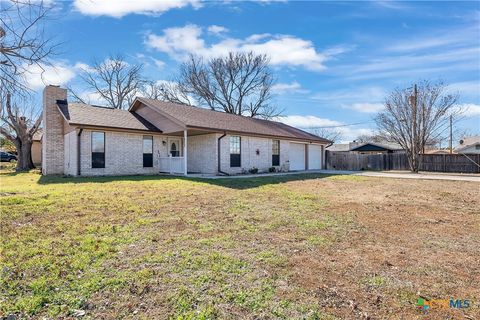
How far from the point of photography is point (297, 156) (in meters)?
23.0

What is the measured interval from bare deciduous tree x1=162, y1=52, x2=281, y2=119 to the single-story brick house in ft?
52.5

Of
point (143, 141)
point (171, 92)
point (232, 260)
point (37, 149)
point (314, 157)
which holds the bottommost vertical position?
point (232, 260)

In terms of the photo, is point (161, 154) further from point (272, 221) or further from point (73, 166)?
point (272, 221)

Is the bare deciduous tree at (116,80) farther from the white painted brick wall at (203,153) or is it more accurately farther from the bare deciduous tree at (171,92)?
the white painted brick wall at (203,153)

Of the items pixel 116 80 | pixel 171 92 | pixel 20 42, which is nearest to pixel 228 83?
pixel 171 92

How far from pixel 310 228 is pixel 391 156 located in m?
23.2

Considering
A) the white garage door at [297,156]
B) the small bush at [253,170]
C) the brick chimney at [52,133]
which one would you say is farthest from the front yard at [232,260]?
the white garage door at [297,156]

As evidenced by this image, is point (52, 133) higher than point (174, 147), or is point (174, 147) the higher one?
point (52, 133)

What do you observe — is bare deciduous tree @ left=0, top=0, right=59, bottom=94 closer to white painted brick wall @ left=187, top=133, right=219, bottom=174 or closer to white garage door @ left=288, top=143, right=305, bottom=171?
white painted brick wall @ left=187, top=133, right=219, bottom=174

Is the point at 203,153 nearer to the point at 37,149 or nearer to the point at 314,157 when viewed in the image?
the point at 314,157

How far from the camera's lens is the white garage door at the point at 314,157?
79.2ft

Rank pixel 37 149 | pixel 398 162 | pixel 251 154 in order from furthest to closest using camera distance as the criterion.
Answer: pixel 37 149, pixel 398 162, pixel 251 154

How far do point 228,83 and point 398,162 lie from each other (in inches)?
792

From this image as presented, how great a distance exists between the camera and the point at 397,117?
76.6 ft
